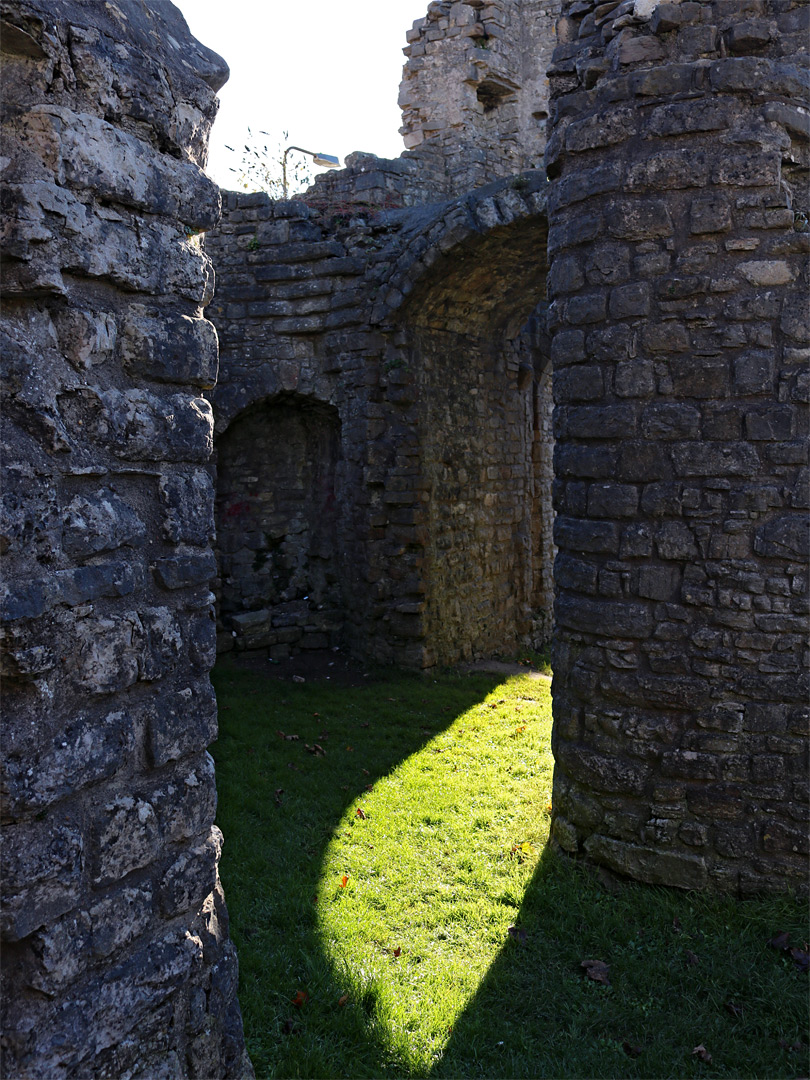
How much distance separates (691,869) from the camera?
12.6 ft

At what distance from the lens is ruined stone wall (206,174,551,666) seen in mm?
8234

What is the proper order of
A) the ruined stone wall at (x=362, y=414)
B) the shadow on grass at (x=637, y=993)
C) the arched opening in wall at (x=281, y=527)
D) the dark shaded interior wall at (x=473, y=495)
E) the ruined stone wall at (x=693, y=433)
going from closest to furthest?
the shadow on grass at (x=637, y=993) → the ruined stone wall at (x=693, y=433) → the ruined stone wall at (x=362, y=414) → the dark shaded interior wall at (x=473, y=495) → the arched opening in wall at (x=281, y=527)

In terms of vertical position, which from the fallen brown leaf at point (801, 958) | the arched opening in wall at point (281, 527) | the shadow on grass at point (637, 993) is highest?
the arched opening in wall at point (281, 527)

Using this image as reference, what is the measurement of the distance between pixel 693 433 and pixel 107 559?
115 inches

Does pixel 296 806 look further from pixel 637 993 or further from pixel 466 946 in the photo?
pixel 637 993

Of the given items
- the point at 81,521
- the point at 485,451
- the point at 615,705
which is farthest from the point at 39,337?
the point at 485,451

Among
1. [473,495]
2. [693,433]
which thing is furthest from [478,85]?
[693,433]

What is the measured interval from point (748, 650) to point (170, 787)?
284 cm

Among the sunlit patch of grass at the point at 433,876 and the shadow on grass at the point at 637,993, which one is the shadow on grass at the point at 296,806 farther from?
the shadow on grass at the point at 637,993

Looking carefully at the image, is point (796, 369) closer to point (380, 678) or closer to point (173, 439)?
point (173, 439)

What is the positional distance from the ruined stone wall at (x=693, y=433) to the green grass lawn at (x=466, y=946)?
0.34 m

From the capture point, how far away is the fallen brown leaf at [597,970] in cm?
345

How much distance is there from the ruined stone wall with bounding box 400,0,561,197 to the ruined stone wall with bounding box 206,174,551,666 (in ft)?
10.6

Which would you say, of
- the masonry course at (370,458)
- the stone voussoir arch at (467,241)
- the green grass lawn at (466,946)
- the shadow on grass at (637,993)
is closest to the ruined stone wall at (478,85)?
the masonry course at (370,458)
